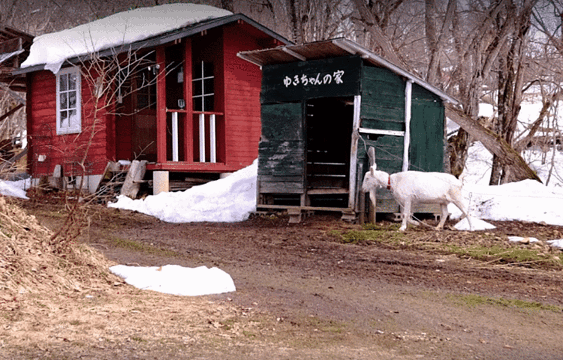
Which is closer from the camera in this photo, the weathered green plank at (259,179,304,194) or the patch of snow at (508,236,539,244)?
the patch of snow at (508,236,539,244)

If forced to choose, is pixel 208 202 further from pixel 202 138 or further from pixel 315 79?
pixel 315 79

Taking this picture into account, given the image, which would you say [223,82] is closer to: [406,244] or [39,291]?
[406,244]

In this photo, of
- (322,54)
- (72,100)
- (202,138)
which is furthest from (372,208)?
(72,100)

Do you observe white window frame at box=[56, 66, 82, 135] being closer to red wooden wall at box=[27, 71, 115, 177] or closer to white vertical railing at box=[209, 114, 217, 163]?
red wooden wall at box=[27, 71, 115, 177]

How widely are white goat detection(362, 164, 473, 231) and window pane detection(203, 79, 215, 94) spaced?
681 centimetres

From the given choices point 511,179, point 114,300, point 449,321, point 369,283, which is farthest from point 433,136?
point 114,300

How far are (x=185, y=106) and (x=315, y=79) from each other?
14.4 feet

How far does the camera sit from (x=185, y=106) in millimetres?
16344

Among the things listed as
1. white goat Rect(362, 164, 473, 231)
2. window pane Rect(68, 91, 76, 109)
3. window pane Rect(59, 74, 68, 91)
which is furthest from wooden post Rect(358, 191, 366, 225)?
window pane Rect(59, 74, 68, 91)

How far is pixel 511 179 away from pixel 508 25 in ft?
13.5

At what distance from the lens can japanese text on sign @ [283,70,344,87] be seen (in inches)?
505

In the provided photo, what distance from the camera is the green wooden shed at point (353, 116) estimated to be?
1259 cm

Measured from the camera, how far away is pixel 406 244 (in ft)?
34.3

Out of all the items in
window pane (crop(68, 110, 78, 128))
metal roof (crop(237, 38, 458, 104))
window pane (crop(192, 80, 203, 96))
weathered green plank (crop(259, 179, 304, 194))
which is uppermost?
metal roof (crop(237, 38, 458, 104))
